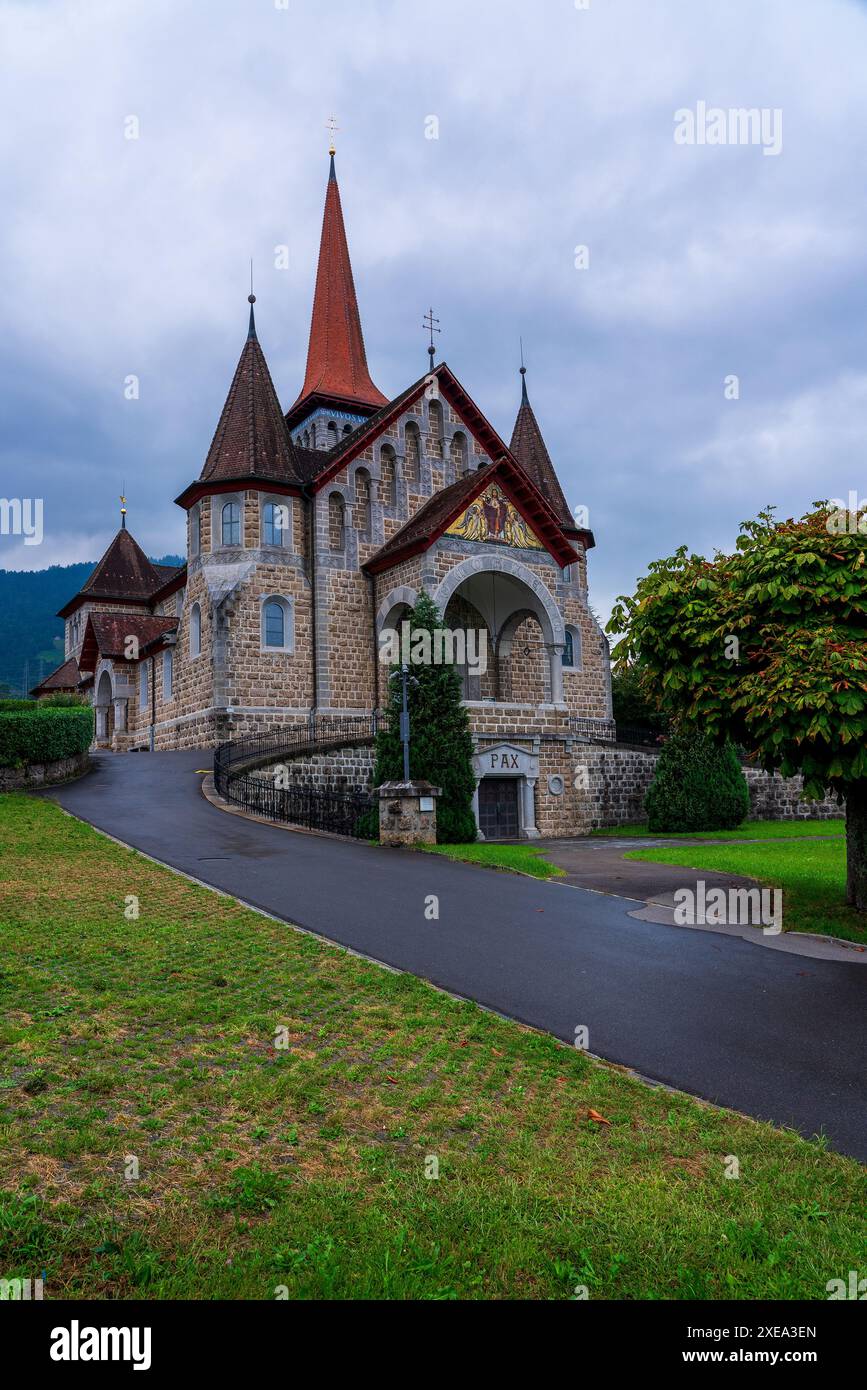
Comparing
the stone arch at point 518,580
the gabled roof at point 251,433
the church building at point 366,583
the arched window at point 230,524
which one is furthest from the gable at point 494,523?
the arched window at point 230,524

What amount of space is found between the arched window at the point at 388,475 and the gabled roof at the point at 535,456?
9.13 meters

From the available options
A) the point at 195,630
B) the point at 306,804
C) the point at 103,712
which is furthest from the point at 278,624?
the point at 103,712

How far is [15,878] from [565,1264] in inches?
396

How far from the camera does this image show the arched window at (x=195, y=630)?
30734 mm

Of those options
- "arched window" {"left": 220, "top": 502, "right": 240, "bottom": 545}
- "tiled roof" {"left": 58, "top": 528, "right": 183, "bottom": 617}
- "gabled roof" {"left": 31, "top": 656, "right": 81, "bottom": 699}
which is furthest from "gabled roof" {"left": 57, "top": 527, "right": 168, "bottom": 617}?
"arched window" {"left": 220, "top": 502, "right": 240, "bottom": 545}

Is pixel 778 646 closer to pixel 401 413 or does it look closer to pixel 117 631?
pixel 401 413

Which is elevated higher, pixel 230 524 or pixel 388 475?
pixel 388 475

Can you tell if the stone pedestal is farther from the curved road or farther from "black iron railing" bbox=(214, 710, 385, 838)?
"black iron railing" bbox=(214, 710, 385, 838)

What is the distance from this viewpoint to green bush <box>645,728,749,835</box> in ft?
89.1

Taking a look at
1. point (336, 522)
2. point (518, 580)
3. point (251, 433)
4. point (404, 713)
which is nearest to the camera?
point (404, 713)

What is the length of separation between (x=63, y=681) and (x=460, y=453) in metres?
26.1

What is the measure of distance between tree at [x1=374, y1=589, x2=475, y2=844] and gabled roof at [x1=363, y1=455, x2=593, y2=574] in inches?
244

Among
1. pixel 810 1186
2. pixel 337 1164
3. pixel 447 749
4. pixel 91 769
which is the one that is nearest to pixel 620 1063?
pixel 810 1186

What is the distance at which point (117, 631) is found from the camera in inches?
1512
